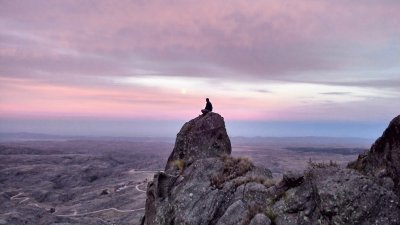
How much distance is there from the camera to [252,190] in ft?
69.8

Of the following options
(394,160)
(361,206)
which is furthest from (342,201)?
(394,160)

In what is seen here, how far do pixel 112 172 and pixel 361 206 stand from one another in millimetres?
186768

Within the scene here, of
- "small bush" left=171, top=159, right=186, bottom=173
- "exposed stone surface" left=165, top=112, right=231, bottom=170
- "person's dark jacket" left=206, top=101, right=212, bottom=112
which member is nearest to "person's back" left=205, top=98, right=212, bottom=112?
"person's dark jacket" left=206, top=101, right=212, bottom=112

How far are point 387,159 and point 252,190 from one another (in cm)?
730

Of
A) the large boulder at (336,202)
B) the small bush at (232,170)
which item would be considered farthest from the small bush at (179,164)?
the large boulder at (336,202)

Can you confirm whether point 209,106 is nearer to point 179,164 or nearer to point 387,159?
point 179,164

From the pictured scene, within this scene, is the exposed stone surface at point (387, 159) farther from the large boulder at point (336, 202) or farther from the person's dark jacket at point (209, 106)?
the person's dark jacket at point (209, 106)

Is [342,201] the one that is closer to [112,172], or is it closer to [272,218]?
[272,218]

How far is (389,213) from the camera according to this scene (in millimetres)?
15266

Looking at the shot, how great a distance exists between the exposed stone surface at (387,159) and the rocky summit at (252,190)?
0.05 meters

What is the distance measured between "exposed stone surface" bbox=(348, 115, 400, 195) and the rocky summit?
0.05 meters

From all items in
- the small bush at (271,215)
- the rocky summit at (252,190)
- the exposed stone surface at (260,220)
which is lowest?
the exposed stone surface at (260,220)

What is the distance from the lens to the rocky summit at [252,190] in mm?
15797

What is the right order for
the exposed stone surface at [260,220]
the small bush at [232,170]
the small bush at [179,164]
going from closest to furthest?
the exposed stone surface at [260,220], the small bush at [232,170], the small bush at [179,164]
